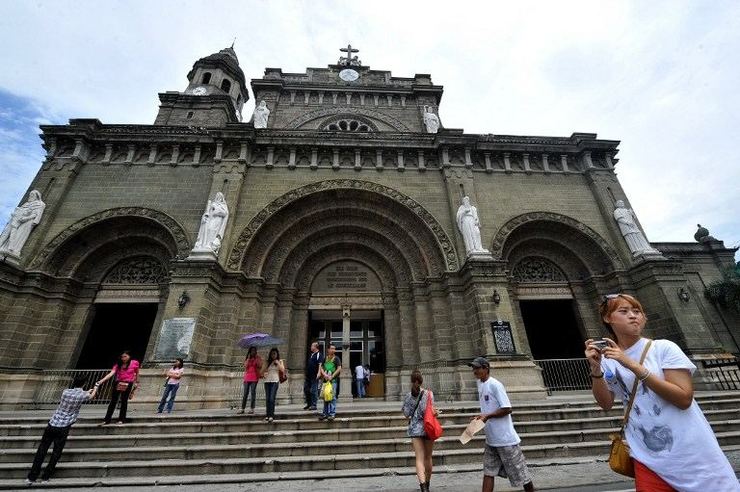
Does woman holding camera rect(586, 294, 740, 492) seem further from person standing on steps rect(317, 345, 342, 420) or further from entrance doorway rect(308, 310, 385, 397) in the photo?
entrance doorway rect(308, 310, 385, 397)

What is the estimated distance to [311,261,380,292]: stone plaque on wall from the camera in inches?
552

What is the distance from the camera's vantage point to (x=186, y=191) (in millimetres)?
13633

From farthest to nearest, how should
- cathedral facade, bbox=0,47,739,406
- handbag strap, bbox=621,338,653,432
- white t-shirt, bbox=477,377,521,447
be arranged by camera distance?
cathedral facade, bbox=0,47,739,406 → white t-shirt, bbox=477,377,521,447 → handbag strap, bbox=621,338,653,432

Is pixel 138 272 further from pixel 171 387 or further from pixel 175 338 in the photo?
pixel 171 387

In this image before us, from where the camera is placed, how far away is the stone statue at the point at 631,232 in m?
12.9

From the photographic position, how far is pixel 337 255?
14.5 metres

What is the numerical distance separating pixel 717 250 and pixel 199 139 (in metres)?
25.0

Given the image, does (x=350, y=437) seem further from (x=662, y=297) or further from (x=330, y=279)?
(x=662, y=297)

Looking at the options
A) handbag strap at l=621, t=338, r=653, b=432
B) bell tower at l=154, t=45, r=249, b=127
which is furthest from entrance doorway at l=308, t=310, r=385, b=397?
bell tower at l=154, t=45, r=249, b=127

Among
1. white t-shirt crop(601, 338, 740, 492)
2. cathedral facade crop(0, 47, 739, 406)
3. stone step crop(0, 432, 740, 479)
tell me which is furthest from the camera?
cathedral facade crop(0, 47, 739, 406)

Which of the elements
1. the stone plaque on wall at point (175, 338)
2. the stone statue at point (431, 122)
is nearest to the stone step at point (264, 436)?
the stone plaque on wall at point (175, 338)

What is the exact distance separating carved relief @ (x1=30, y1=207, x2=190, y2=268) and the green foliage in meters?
22.5

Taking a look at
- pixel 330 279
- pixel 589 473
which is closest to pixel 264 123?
pixel 330 279

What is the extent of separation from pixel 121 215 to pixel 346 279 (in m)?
9.38
